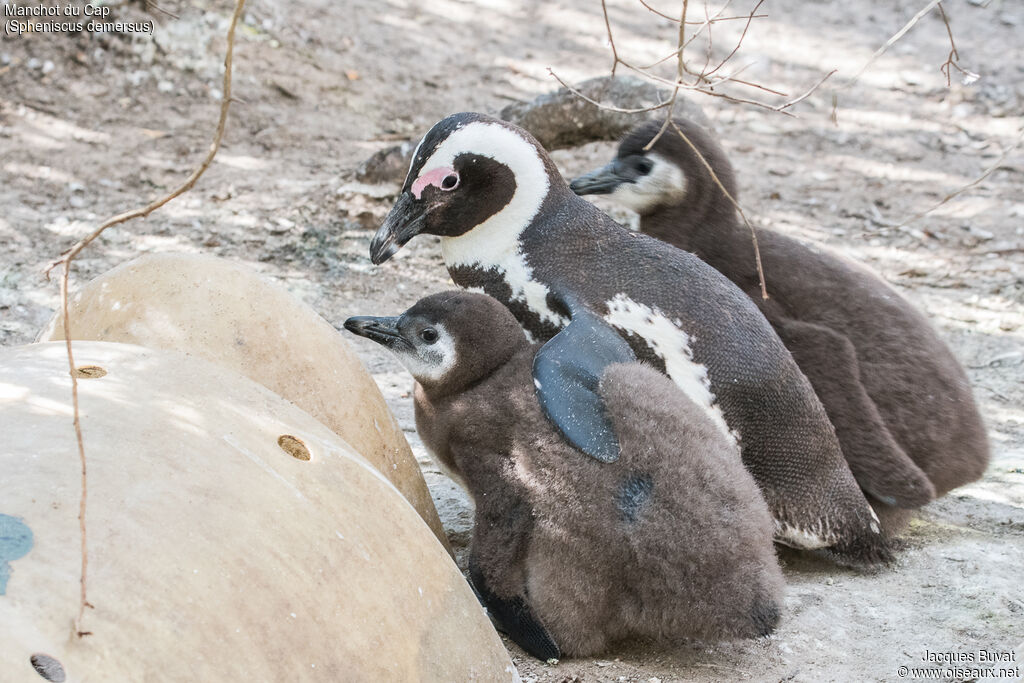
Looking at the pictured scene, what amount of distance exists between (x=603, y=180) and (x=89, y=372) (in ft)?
8.06

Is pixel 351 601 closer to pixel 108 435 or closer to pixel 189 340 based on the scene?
pixel 108 435

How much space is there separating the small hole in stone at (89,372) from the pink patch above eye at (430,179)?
1.49 metres

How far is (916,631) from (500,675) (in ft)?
4.14

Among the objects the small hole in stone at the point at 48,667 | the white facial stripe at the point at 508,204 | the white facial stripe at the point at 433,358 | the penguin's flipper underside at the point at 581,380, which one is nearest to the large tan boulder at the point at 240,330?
the white facial stripe at the point at 433,358

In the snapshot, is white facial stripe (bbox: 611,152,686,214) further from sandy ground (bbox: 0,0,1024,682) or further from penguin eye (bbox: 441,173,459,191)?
sandy ground (bbox: 0,0,1024,682)

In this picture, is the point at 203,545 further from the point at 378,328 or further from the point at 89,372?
the point at 378,328

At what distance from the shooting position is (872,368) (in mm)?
3523

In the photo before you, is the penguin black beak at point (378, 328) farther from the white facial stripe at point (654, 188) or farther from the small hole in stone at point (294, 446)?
the white facial stripe at point (654, 188)

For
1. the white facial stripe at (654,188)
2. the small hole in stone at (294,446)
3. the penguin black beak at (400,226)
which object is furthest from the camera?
the white facial stripe at (654,188)

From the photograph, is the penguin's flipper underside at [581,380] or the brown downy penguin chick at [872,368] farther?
the brown downy penguin chick at [872,368]

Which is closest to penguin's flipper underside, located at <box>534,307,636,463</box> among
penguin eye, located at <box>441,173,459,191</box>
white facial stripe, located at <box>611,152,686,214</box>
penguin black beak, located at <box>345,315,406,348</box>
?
penguin black beak, located at <box>345,315,406,348</box>

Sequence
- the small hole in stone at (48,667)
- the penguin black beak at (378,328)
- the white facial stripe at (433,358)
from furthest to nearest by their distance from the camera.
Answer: the penguin black beak at (378,328)
the white facial stripe at (433,358)
the small hole in stone at (48,667)

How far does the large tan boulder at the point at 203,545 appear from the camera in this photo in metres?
1.57

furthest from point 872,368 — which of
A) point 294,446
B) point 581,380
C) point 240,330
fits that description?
point 294,446
